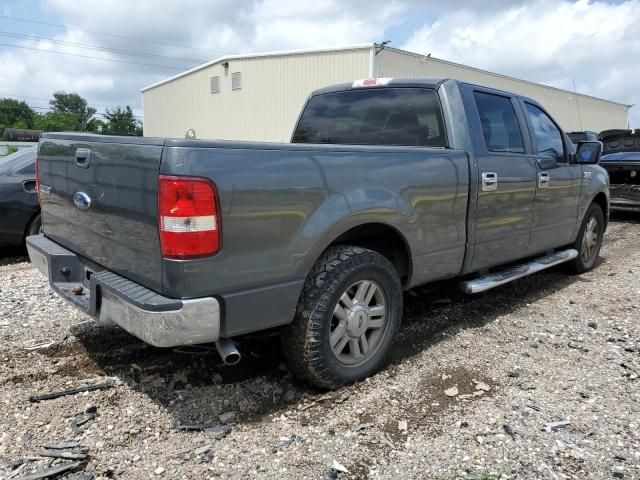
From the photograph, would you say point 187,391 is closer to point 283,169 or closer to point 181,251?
point 181,251

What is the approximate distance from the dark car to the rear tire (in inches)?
247

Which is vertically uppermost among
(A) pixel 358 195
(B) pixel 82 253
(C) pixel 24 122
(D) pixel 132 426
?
(C) pixel 24 122

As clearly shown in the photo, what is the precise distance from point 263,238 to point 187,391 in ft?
3.87

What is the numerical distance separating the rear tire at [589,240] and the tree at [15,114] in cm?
9168

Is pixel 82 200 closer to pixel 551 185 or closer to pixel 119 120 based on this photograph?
pixel 551 185

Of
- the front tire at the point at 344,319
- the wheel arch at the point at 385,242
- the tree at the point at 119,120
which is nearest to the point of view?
the front tire at the point at 344,319

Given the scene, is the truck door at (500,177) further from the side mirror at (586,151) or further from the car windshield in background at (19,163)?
the car windshield in background at (19,163)

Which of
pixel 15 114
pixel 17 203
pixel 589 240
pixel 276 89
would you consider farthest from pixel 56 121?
pixel 589 240

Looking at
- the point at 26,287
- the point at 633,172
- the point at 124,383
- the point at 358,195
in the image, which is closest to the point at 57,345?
the point at 124,383

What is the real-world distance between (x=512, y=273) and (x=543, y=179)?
917 millimetres

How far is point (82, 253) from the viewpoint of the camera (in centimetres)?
323

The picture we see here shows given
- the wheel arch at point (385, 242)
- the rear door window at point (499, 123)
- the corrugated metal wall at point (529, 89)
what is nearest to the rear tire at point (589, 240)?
the rear door window at point (499, 123)

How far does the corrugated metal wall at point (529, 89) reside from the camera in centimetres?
1936

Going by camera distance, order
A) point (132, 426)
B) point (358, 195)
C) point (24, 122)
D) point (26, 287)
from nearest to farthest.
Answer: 1. point (132, 426)
2. point (358, 195)
3. point (26, 287)
4. point (24, 122)
